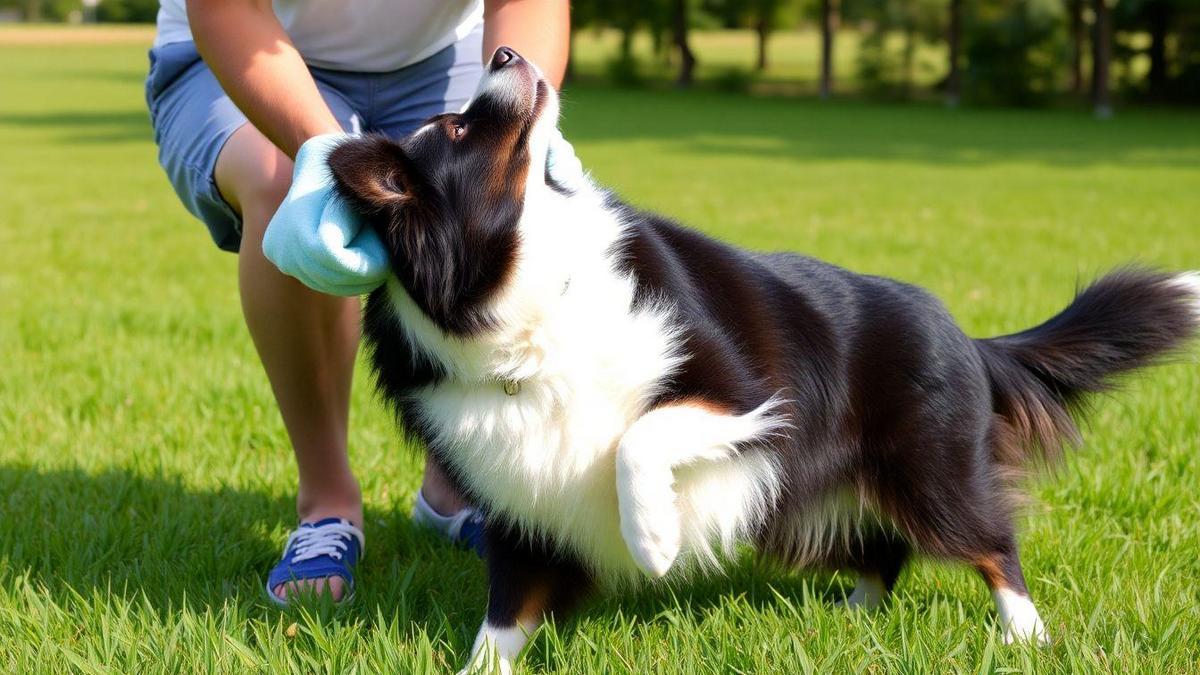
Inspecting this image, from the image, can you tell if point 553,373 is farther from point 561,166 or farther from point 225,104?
point 225,104

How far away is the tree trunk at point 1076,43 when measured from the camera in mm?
35469

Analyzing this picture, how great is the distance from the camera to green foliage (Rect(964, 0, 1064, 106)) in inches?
1358

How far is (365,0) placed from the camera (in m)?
2.96

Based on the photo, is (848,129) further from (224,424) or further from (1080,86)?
(224,424)

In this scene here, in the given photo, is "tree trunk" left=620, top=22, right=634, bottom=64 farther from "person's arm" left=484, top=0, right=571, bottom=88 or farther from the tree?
"person's arm" left=484, top=0, right=571, bottom=88

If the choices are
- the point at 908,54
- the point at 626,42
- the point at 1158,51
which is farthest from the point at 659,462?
the point at 626,42

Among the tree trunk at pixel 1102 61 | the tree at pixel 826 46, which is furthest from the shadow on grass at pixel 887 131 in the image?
the tree at pixel 826 46

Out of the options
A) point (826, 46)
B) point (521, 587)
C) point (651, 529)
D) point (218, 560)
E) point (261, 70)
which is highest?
point (261, 70)

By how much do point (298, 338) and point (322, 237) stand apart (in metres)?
0.86

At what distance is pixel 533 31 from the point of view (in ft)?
9.27

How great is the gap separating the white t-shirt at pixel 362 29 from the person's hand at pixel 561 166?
779mm

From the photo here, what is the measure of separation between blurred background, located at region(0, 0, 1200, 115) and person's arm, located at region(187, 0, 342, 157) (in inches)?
1216

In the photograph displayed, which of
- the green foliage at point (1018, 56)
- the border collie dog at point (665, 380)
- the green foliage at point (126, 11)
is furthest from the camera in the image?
the green foliage at point (126, 11)

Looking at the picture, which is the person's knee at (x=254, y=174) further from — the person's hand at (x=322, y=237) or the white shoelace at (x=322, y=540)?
the white shoelace at (x=322, y=540)
